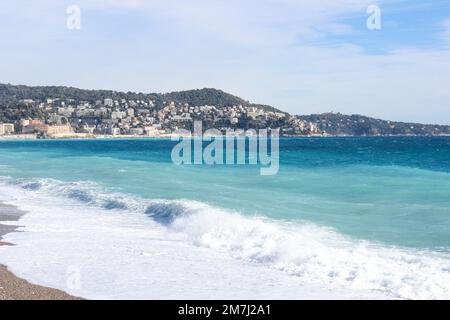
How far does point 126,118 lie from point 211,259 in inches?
5722

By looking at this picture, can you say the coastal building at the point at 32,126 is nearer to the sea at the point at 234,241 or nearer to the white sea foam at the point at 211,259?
the sea at the point at 234,241

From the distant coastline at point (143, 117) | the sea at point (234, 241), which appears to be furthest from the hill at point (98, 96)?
the sea at point (234, 241)

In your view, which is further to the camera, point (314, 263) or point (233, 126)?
point (233, 126)

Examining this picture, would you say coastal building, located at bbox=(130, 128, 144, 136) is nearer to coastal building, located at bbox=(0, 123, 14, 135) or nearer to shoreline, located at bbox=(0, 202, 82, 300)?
coastal building, located at bbox=(0, 123, 14, 135)

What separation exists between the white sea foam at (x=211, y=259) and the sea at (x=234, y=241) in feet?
0.08

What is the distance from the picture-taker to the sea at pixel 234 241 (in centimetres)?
881

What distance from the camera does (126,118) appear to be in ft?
503

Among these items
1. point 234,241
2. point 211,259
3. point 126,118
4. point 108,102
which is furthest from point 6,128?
point 211,259

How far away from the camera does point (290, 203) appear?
19.4 metres

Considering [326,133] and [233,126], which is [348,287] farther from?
[326,133]

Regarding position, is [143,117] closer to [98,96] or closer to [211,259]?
[98,96]

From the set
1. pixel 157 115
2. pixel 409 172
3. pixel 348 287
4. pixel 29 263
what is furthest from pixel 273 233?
pixel 157 115

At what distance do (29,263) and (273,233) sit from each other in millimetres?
5328
